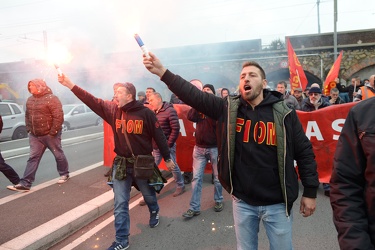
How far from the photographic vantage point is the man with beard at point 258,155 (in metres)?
2.07

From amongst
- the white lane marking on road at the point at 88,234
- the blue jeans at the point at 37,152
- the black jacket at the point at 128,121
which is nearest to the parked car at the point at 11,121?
the blue jeans at the point at 37,152

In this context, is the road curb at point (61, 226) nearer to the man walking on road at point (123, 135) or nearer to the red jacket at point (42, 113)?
the man walking on road at point (123, 135)

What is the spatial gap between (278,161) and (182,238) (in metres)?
1.82

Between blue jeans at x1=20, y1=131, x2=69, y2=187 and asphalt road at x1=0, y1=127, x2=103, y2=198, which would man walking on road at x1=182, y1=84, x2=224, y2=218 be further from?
asphalt road at x1=0, y1=127, x2=103, y2=198

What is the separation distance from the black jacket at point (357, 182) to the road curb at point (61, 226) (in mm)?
2961

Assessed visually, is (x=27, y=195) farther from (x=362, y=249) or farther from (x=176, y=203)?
(x=362, y=249)

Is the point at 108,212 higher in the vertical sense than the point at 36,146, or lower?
lower

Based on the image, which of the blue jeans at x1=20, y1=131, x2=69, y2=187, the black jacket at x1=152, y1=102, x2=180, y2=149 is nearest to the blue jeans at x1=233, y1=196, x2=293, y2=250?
the black jacket at x1=152, y1=102, x2=180, y2=149

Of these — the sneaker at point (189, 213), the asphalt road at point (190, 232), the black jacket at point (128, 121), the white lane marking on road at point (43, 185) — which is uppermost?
the black jacket at point (128, 121)

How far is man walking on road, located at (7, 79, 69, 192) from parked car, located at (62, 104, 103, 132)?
10356mm

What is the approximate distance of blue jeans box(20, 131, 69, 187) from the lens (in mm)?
4938

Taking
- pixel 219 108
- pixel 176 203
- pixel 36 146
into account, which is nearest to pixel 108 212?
pixel 176 203

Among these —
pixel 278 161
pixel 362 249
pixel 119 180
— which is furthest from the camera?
pixel 119 180

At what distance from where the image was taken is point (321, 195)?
4.77m
